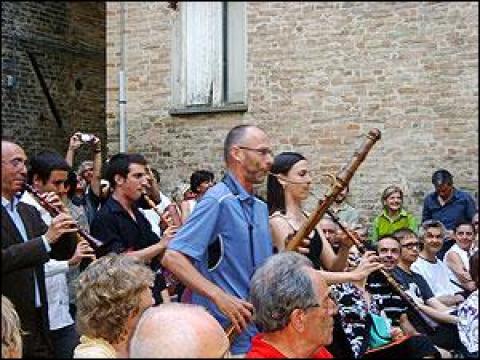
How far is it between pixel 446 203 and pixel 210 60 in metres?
3.31

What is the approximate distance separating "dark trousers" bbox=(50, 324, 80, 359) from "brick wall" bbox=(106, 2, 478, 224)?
4084 millimetres

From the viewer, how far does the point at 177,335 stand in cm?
165

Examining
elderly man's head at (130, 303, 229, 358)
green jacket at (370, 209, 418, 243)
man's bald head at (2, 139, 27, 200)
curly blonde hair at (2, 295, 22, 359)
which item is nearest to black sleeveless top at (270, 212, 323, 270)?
man's bald head at (2, 139, 27, 200)

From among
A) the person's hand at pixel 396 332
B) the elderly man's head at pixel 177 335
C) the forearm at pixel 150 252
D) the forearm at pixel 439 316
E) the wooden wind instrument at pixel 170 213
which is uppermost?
the elderly man's head at pixel 177 335

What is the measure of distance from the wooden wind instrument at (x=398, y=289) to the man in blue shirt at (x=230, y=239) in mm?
765

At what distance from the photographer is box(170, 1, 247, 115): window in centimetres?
1032

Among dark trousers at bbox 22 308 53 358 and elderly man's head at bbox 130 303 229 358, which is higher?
elderly man's head at bbox 130 303 229 358

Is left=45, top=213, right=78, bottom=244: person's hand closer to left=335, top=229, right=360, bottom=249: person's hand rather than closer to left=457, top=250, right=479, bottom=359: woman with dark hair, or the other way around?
left=335, top=229, right=360, bottom=249: person's hand

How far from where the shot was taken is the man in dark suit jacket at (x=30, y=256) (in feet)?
12.5

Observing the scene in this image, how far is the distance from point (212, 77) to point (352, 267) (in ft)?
18.1

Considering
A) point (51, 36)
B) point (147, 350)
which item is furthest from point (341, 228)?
point (51, 36)

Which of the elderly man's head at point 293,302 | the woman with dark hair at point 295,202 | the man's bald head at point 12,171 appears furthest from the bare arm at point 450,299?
the man's bald head at point 12,171

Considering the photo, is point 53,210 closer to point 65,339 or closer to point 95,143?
point 65,339

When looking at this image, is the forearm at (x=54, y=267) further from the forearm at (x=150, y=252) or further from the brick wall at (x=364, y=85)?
the brick wall at (x=364, y=85)
